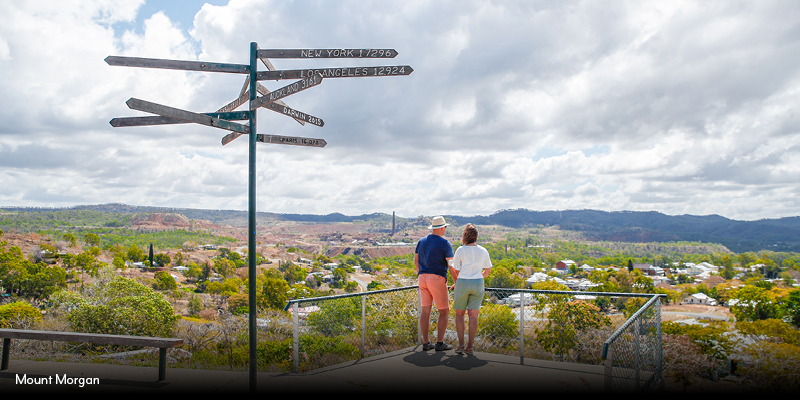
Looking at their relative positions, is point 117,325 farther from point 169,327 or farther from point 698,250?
point 698,250

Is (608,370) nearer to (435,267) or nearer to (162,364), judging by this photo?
(435,267)

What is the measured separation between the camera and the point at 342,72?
11.8 feet

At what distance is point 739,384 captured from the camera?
459 centimetres

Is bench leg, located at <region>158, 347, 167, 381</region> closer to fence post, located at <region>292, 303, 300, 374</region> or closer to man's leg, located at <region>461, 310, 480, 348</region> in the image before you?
fence post, located at <region>292, 303, 300, 374</region>

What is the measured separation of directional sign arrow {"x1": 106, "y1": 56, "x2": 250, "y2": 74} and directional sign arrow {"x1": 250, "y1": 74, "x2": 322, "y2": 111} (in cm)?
33

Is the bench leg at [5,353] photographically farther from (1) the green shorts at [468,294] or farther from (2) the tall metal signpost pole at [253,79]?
(1) the green shorts at [468,294]

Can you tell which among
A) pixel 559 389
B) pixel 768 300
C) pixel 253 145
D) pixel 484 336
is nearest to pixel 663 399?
pixel 559 389

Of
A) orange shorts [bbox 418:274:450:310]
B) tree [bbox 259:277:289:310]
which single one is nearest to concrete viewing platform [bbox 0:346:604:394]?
orange shorts [bbox 418:274:450:310]

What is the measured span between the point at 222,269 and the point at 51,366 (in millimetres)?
86692

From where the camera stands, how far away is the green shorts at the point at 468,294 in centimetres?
480

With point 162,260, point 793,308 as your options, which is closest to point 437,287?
point 793,308

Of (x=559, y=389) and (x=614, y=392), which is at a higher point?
(x=614, y=392)

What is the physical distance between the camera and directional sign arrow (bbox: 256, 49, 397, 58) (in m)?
3.60

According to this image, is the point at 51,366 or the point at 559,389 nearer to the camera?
the point at 559,389
